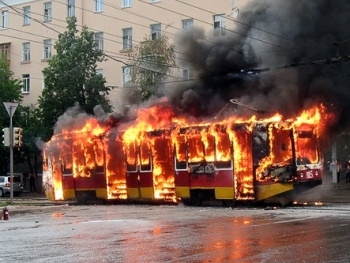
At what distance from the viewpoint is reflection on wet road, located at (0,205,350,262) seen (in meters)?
10.5

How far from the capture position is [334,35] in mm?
26031

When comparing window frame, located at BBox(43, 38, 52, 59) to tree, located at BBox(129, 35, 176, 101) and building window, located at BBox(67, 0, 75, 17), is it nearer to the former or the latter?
building window, located at BBox(67, 0, 75, 17)

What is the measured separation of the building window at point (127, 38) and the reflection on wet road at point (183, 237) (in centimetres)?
2686

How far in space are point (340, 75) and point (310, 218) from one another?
402 inches

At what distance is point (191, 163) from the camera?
2386cm

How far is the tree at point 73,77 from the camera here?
127 ft

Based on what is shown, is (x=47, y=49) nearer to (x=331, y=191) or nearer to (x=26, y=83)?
(x=26, y=83)

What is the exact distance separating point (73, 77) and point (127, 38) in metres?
8.21

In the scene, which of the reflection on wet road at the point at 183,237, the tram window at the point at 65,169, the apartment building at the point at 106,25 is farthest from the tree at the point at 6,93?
the reflection on wet road at the point at 183,237

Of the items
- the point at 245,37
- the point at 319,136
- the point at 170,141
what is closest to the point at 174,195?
the point at 170,141

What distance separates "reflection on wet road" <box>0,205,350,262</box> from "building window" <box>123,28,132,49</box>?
88.1 ft

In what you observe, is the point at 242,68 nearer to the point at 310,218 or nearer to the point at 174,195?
the point at 174,195

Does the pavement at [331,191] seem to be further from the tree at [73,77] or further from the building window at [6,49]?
the building window at [6,49]

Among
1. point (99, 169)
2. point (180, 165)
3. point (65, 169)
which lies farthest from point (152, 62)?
point (180, 165)
